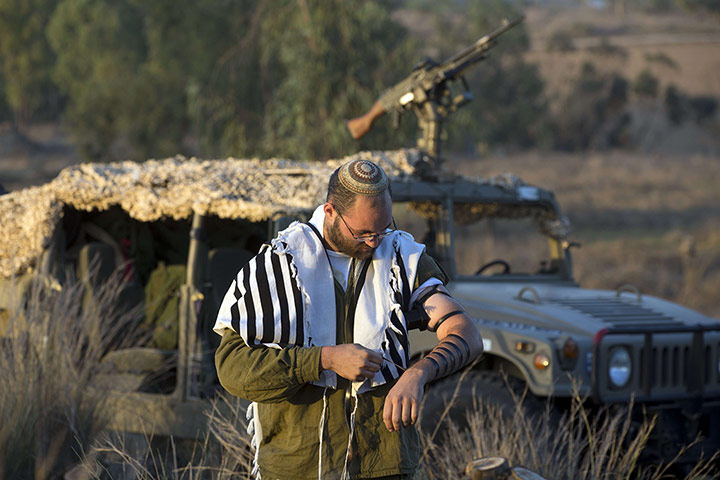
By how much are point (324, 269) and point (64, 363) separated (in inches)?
106

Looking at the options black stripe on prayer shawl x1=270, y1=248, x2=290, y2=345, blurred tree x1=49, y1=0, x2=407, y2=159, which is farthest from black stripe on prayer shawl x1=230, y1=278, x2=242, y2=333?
blurred tree x1=49, y1=0, x2=407, y2=159

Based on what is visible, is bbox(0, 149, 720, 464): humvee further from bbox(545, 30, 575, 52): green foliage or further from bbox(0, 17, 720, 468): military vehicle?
bbox(545, 30, 575, 52): green foliage

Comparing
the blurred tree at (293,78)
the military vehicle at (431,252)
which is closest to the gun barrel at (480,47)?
the military vehicle at (431,252)

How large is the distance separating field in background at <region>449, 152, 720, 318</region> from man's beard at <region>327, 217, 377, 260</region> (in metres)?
10.4

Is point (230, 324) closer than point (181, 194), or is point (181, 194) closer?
point (230, 324)

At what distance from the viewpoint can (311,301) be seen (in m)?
2.58

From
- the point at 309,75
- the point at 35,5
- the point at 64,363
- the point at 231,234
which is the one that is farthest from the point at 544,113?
the point at 64,363

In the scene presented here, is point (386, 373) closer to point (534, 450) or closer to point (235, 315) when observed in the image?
point (235, 315)

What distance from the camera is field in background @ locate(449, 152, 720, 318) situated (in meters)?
16.2

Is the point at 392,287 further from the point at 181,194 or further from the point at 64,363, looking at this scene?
the point at 181,194

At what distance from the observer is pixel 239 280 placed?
2.59 m

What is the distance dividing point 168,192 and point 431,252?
1.65 meters

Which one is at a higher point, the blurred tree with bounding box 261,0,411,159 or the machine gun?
the blurred tree with bounding box 261,0,411,159

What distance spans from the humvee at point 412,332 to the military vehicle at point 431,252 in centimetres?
1
